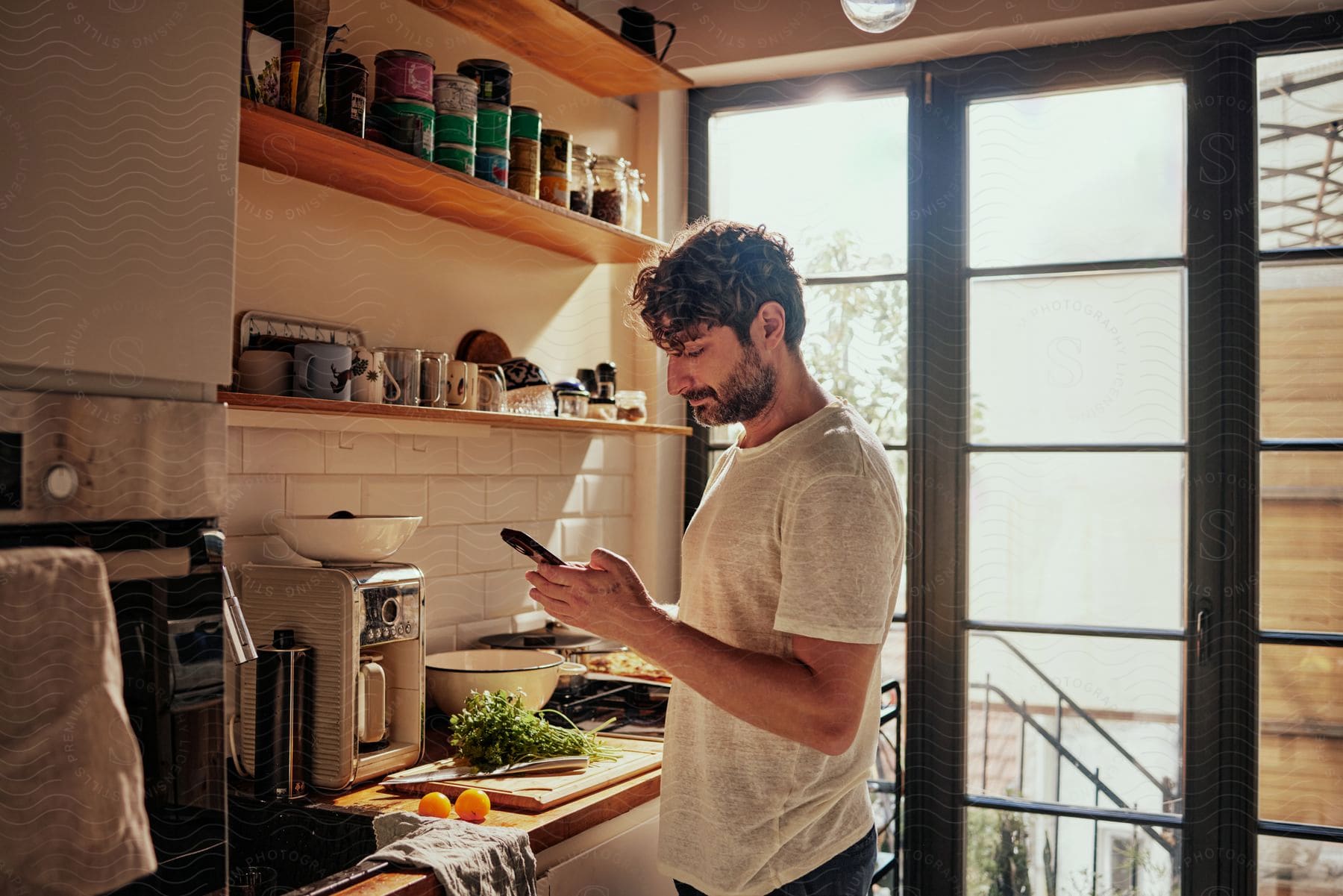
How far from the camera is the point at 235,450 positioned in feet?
5.78

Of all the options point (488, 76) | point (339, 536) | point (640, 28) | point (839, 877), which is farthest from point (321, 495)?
point (640, 28)

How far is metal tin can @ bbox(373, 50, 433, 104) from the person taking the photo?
72.1 inches

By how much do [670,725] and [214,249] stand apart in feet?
2.67

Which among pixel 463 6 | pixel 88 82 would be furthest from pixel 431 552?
pixel 88 82

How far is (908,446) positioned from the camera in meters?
2.73

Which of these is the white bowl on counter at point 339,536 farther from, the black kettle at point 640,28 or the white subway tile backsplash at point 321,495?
the black kettle at point 640,28

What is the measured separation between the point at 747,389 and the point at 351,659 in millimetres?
721

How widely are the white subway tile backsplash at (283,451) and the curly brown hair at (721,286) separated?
72 centimetres

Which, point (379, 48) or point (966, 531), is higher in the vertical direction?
point (379, 48)

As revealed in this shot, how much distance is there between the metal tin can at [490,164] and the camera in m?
2.03

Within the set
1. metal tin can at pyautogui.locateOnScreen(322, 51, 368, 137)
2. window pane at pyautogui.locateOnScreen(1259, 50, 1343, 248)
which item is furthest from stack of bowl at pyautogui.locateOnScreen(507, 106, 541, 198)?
window pane at pyautogui.locateOnScreen(1259, 50, 1343, 248)

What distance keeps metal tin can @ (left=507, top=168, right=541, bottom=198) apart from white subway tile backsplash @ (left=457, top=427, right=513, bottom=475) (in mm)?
510

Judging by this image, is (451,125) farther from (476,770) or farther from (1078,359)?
(1078,359)

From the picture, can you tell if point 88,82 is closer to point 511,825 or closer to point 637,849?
point 511,825
